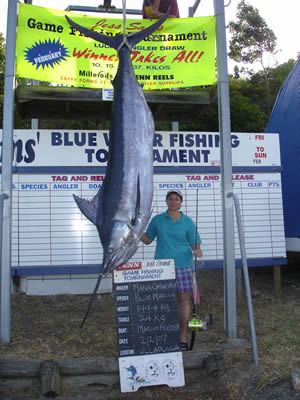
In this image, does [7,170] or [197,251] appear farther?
[7,170]

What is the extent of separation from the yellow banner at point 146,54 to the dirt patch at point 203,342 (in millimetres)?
2566

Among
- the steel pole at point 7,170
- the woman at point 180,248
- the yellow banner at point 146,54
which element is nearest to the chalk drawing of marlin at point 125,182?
the woman at point 180,248

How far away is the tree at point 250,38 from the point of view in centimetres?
2283

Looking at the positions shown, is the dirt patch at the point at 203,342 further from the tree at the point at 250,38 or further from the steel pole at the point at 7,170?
the tree at the point at 250,38

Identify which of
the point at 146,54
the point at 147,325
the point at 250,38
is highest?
the point at 250,38

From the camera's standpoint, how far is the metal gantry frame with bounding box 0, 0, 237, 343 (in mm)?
3381

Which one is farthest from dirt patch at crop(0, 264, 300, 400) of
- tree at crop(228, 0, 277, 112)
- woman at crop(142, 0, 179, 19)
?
tree at crop(228, 0, 277, 112)

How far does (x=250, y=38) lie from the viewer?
76.1ft

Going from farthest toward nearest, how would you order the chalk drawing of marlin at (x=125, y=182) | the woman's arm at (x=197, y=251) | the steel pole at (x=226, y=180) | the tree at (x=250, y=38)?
the tree at (x=250, y=38) < the steel pole at (x=226, y=180) < the woman's arm at (x=197, y=251) < the chalk drawing of marlin at (x=125, y=182)

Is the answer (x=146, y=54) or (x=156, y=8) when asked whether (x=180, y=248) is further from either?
(x=156, y=8)

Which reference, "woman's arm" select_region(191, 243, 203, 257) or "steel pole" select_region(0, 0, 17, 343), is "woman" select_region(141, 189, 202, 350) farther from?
"steel pole" select_region(0, 0, 17, 343)

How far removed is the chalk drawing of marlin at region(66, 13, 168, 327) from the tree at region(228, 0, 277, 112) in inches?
874

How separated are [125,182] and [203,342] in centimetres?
194

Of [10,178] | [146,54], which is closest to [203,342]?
[10,178]
